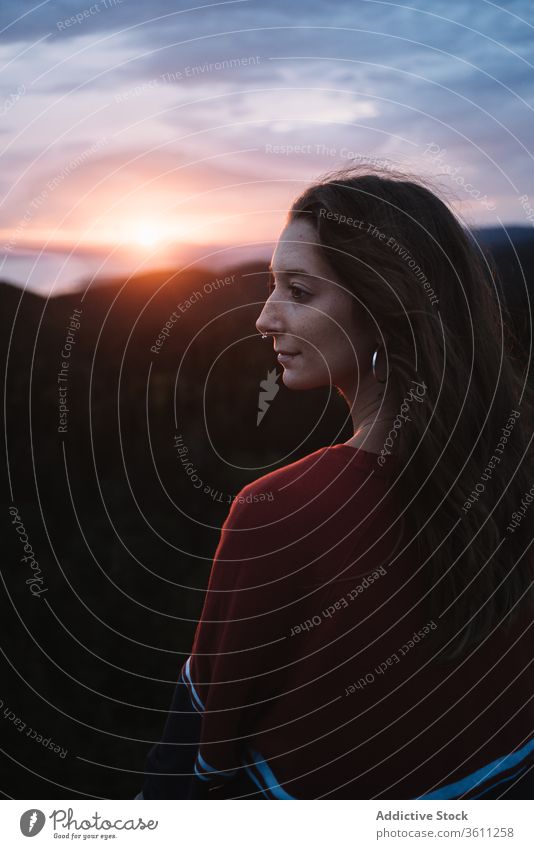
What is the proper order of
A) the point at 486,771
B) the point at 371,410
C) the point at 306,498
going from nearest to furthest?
the point at 306,498 < the point at 371,410 < the point at 486,771

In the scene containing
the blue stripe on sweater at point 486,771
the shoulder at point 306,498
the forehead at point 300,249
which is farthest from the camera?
the blue stripe on sweater at point 486,771

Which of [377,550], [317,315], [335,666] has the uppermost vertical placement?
[317,315]

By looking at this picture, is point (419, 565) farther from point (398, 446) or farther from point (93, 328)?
point (93, 328)

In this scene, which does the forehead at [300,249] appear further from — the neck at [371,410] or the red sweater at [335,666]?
the red sweater at [335,666]

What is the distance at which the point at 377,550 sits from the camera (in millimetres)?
1331

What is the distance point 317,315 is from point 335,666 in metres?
0.57

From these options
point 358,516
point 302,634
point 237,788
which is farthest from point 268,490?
point 237,788

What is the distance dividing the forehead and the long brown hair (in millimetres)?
13

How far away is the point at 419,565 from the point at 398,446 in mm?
204

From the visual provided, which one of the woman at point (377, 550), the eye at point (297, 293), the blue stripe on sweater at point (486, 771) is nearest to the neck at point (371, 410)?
the woman at point (377, 550)

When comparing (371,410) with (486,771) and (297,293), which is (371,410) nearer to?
(297,293)

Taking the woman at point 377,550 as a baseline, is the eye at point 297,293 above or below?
above

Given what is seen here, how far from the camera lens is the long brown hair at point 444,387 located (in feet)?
4.48

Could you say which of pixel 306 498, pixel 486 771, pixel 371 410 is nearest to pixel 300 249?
pixel 371 410
